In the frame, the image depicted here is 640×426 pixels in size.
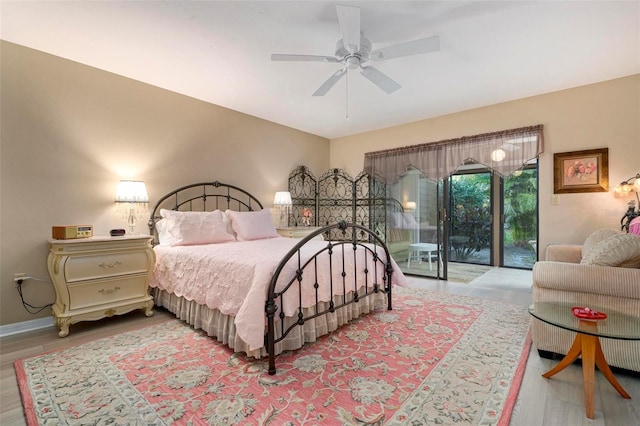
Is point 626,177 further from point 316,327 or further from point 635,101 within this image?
point 316,327

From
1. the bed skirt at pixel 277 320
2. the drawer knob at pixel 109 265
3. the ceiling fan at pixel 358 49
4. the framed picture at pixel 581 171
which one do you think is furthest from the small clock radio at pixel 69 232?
the framed picture at pixel 581 171

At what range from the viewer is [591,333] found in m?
1.61

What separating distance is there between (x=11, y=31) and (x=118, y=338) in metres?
2.96

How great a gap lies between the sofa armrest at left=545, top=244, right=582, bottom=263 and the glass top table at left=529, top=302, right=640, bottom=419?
5.33ft

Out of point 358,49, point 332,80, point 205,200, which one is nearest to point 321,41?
point 332,80

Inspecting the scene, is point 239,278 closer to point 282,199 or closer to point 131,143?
point 131,143

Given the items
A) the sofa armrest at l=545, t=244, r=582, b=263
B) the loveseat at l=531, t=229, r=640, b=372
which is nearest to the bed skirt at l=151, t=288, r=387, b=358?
the loveseat at l=531, t=229, r=640, b=372

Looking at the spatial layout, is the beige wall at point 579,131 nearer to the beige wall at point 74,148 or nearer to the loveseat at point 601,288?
the loveseat at point 601,288

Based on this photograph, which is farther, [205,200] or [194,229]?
[205,200]

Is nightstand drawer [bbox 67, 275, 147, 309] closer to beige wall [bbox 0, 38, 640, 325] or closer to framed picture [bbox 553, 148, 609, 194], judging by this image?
beige wall [bbox 0, 38, 640, 325]

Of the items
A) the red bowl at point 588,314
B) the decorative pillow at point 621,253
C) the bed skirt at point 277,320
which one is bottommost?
the bed skirt at point 277,320

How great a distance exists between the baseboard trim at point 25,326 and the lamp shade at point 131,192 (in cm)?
137

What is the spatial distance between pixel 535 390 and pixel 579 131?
3530mm

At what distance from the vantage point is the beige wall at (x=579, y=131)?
3482mm
